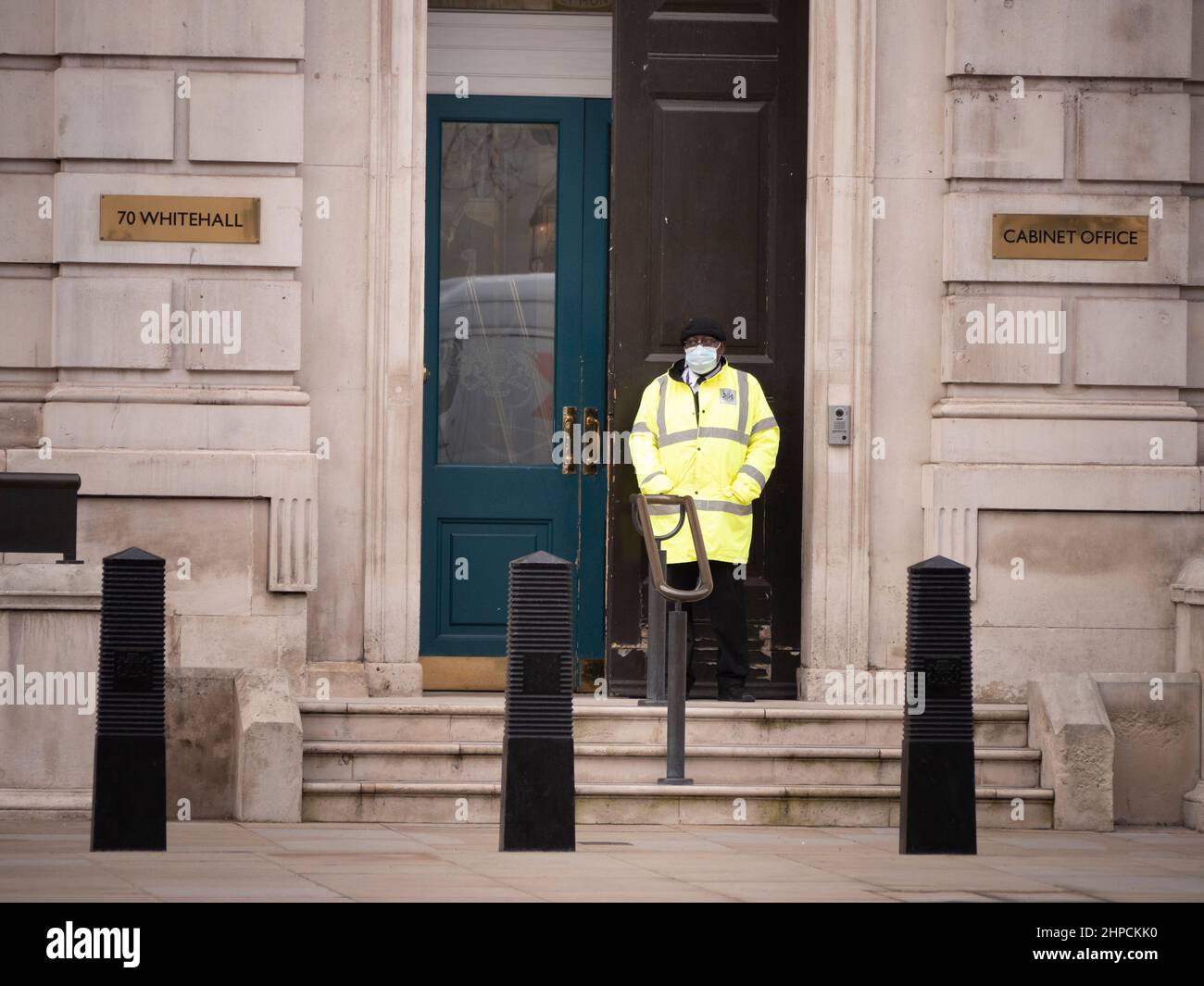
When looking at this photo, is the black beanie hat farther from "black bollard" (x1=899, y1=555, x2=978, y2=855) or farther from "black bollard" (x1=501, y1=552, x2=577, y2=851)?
"black bollard" (x1=501, y1=552, x2=577, y2=851)

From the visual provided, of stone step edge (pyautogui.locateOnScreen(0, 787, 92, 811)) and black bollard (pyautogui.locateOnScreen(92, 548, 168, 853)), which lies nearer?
black bollard (pyautogui.locateOnScreen(92, 548, 168, 853))

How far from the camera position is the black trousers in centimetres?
1111

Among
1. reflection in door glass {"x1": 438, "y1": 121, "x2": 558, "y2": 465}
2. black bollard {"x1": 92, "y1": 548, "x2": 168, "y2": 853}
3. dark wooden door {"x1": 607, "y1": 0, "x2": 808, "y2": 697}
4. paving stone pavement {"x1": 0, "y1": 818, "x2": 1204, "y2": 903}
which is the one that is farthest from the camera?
reflection in door glass {"x1": 438, "y1": 121, "x2": 558, "y2": 465}

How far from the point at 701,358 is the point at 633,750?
7.18ft

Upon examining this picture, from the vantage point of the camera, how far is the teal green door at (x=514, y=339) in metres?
12.0

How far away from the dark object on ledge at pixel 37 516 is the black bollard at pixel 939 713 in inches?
150

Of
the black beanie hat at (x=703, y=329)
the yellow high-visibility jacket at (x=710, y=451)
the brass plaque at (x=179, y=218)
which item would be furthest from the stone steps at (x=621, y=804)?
the brass plaque at (x=179, y=218)

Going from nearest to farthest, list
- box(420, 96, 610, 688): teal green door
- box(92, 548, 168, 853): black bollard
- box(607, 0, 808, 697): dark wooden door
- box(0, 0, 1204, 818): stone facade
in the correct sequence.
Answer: box(92, 548, 168, 853): black bollard < box(0, 0, 1204, 818): stone facade < box(607, 0, 808, 697): dark wooden door < box(420, 96, 610, 688): teal green door

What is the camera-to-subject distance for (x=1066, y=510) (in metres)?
11.4

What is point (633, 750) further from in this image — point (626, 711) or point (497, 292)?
point (497, 292)

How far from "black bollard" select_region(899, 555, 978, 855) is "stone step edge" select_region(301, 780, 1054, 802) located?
1.51 metres

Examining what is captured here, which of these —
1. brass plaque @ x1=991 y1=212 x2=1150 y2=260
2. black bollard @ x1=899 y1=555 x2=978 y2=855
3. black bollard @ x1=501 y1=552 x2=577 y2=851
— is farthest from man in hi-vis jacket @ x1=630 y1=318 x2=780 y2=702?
black bollard @ x1=501 y1=552 x2=577 y2=851

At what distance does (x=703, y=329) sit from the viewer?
36.8 feet
